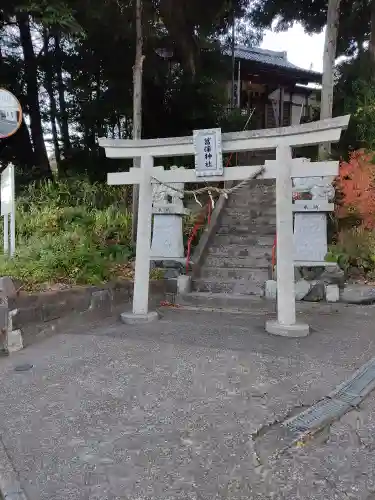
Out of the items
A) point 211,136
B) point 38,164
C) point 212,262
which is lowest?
point 212,262

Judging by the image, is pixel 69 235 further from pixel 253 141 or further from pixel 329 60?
pixel 329 60

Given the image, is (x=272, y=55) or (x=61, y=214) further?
(x=272, y=55)

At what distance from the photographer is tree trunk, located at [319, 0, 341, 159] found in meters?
10.0

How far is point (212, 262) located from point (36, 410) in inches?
229

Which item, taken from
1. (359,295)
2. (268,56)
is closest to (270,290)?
(359,295)

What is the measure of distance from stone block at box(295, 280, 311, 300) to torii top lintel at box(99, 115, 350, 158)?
2.98 meters

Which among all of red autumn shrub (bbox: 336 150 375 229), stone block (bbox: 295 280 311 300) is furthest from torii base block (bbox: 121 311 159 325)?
red autumn shrub (bbox: 336 150 375 229)

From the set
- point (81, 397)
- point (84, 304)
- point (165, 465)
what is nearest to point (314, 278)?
point (84, 304)

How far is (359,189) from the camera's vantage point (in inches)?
334

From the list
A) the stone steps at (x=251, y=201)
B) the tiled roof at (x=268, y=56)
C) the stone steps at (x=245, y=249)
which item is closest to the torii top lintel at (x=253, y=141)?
the stone steps at (x=245, y=249)

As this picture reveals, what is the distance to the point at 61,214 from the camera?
887 cm

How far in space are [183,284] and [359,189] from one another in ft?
12.1

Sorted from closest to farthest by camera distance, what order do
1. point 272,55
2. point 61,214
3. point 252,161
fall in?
1. point 61,214
2. point 252,161
3. point 272,55

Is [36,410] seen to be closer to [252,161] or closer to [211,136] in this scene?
[211,136]
